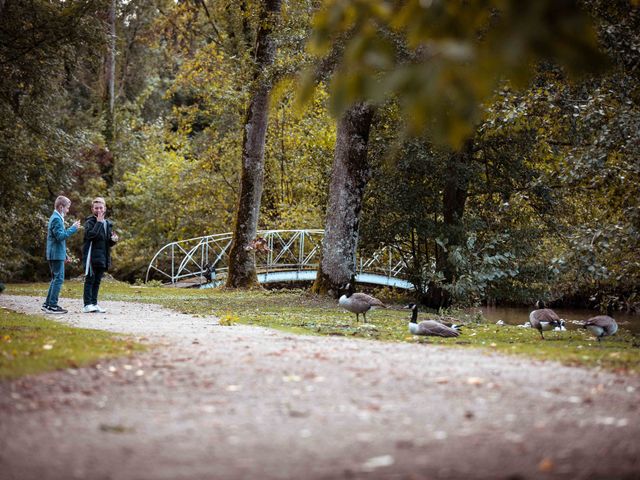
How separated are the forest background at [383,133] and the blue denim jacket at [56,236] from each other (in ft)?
22.3

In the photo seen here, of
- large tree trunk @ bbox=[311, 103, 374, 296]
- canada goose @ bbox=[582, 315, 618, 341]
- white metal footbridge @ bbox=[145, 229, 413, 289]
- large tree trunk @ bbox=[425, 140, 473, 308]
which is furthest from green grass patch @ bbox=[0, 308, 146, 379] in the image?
white metal footbridge @ bbox=[145, 229, 413, 289]

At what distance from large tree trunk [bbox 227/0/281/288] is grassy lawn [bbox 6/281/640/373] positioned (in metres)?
1.38

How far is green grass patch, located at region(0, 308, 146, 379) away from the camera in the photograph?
819cm

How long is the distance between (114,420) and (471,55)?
385 cm

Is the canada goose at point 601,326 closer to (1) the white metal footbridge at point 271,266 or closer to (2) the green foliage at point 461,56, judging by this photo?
(2) the green foliage at point 461,56

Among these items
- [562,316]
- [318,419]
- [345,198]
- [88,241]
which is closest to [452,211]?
[345,198]

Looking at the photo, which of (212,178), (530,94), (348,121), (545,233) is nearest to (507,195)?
(545,233)

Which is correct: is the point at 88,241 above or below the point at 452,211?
below

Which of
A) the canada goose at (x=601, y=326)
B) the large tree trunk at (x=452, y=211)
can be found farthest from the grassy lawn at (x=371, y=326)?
the large tree trunk at (x=452, y=211)

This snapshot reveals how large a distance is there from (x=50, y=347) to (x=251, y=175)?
16439 millimetres

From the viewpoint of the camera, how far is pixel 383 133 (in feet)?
82.1

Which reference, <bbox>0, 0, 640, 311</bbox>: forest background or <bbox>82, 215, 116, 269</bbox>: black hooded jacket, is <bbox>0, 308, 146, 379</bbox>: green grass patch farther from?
<bbox>0, 0, 640, 311</bbox>: forest background

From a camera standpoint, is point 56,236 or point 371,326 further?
point 56,236

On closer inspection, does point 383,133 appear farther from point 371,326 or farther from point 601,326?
point 601,326
